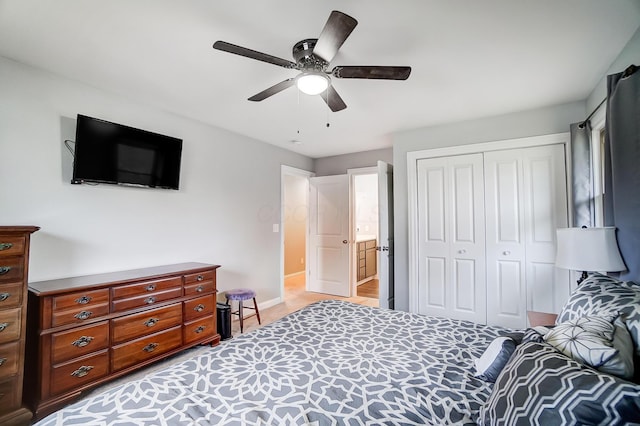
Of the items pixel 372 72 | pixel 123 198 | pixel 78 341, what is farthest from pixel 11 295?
pixel 372 72

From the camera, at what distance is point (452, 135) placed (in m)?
3.52

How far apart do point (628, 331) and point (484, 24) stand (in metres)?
1.71

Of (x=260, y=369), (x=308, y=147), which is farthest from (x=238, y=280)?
(x=260, y=369)

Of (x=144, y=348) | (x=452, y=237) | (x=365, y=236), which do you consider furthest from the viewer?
(x=365, y=236)

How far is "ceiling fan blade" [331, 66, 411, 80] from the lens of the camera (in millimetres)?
1741

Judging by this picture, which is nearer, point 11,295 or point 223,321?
point 11,295

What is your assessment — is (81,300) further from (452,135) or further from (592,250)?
(452,135)

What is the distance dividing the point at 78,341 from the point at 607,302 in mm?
3097

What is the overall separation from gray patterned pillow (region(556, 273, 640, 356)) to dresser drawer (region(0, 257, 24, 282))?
3.05m

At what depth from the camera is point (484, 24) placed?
1752mm

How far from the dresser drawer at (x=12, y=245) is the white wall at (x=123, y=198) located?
50 centimetres

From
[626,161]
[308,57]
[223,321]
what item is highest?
[308,57]

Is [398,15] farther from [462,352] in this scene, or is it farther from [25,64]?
[25,64]

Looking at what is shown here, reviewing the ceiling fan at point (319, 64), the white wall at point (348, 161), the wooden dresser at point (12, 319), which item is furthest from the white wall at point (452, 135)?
the wooden dresser at point (12, 319)
